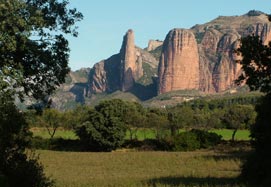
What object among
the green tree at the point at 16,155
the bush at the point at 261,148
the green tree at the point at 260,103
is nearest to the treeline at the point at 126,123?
the green tree at the point at 16,155

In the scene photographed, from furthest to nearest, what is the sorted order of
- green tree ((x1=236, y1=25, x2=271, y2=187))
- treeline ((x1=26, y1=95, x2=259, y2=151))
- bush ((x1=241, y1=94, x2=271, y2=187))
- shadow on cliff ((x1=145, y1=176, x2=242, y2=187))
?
treeline ((x1=26, y1=95, x2=259, y2=151)) → shadow on cliff ((x1=145, y1=176, x2=242, y2=187)) → bush ((x1=241, y1=94, x2=271, y2=187)) → green tree ((x1=236, y1=25, x2=271, y2=187))

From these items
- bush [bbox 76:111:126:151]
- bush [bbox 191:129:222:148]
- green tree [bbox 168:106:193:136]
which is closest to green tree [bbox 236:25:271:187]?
bush [bbox 76:111:126:151]

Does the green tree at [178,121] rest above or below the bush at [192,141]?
above

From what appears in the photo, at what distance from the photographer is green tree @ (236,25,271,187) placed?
Answer: 17188mm

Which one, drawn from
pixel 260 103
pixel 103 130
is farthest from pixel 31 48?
pixel 103 130

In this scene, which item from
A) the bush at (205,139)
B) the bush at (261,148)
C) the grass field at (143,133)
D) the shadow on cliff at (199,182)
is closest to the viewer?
the bush at (261,148)

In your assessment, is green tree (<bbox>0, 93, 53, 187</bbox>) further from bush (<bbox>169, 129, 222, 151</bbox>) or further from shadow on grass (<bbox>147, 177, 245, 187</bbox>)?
bush (<bbox>169, 129, 222, 151</bbox>)

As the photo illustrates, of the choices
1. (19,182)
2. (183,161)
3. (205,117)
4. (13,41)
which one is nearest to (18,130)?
(19,182)

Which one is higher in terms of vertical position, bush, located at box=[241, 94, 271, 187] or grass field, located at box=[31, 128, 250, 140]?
bush, located at box=[241, 94, 271, 187]

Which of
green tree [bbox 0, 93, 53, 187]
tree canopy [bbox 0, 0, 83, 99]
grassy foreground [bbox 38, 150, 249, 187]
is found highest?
tree canopy [bbox 0, 0, 83, 99]

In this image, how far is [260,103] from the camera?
73.2ft

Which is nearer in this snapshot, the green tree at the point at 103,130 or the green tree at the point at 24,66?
the green tree at the point at 24,66

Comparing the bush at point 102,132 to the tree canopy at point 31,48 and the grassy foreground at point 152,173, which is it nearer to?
the grassy foreground at point 152,173

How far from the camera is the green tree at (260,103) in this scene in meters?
17.2
